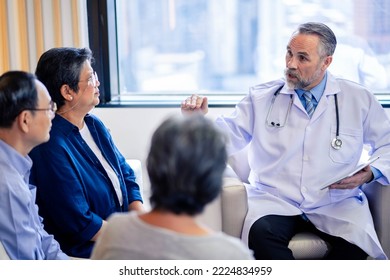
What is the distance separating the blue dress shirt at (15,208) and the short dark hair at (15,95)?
0.26 feet

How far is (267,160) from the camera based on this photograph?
2605mm

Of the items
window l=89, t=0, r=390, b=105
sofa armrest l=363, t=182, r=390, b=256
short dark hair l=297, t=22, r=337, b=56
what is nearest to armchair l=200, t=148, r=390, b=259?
sofa armrest l=363, t=182, r=390, b=256

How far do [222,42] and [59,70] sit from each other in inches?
62.1

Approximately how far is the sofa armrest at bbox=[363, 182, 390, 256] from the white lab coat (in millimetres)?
44

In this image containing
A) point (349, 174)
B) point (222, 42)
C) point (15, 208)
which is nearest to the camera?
point (15, 208)

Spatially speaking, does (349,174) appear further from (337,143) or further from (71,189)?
(71,189)

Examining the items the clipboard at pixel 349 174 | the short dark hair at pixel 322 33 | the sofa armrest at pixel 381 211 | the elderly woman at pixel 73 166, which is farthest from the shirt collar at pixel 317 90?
the elderly woman at pixel 73 166

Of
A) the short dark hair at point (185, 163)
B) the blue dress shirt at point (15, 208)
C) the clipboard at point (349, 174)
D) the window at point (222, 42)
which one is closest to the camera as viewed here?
the short dark hair at point (185, 163)

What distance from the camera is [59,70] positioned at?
2131 millimetres

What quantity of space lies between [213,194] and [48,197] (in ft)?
3.52

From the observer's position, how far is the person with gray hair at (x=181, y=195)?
1111 mm

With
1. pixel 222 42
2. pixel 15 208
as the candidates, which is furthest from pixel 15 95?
pixel 222 42

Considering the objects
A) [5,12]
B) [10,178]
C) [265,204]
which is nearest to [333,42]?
[265,204]

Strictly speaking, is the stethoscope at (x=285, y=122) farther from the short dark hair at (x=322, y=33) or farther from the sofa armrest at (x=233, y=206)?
the sofa armrest at (x=233, y=206)
